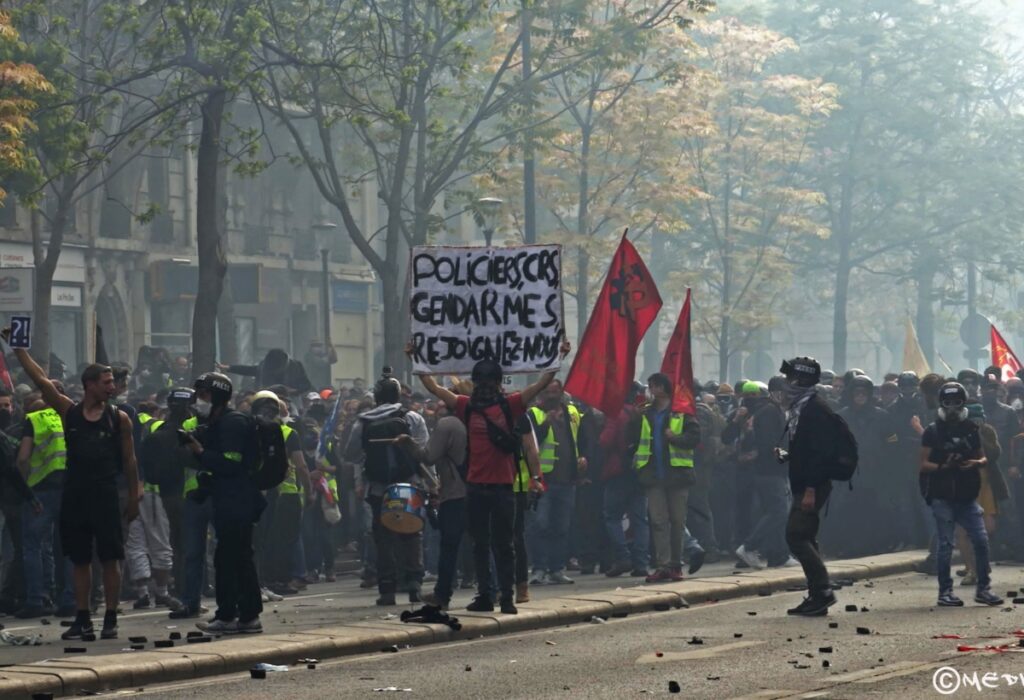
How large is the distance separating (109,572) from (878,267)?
2158 inches

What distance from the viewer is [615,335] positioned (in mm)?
17016

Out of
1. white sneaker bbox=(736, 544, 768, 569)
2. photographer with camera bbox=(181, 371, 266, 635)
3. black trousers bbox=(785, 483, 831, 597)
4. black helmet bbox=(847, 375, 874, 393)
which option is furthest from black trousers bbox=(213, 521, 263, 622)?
black helmet bbox=(847, 375, 874, 393)

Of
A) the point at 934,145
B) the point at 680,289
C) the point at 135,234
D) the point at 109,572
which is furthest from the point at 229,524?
the point at 934,145

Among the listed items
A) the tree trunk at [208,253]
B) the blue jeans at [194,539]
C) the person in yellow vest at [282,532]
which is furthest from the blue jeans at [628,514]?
the tree trunk at [208,253]

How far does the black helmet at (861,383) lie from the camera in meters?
19.8

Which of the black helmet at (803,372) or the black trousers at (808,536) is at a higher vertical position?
the black helmet at (803,372)

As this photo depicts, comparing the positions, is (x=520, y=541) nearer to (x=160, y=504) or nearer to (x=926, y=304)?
(x=160, y=504)

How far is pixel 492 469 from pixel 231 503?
1.82 m

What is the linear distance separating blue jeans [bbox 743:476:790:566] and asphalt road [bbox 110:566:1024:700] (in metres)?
4.53

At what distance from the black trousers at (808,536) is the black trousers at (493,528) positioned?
6.46 feet

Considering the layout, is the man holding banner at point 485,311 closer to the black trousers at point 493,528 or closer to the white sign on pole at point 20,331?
the black trousers at point 493,528

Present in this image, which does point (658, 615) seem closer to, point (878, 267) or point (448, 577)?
point (448, 577)

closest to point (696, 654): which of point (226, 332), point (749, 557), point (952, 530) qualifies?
point (952, 530)

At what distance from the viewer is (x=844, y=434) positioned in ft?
45.0
